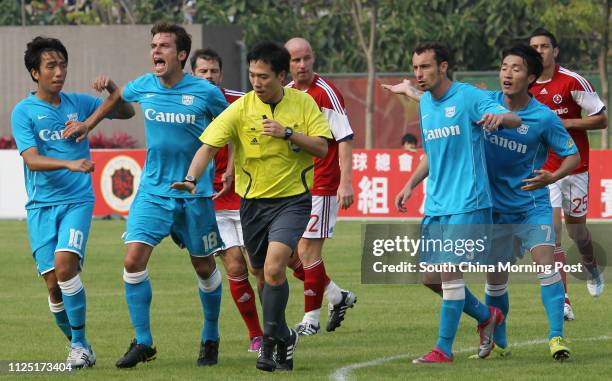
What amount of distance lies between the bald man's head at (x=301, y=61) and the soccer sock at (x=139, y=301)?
2696 millimetres

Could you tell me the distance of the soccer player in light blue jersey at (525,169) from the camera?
10500 mm

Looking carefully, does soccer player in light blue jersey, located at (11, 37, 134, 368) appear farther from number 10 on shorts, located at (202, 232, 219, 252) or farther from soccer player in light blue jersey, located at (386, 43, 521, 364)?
soccer player in light blue jersey, located at (386, 43, 521, 364)

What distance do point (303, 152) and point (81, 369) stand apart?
213 cm

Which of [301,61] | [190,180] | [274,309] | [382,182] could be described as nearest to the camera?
[190,180]

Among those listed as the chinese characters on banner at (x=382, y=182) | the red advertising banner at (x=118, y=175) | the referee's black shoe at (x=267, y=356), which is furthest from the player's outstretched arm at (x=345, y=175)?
the red advertising banner at (x=118, y=175)

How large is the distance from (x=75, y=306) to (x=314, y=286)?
273 centimetres

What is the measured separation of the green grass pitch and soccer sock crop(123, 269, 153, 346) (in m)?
0.24

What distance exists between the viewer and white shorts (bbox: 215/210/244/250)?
11.6m

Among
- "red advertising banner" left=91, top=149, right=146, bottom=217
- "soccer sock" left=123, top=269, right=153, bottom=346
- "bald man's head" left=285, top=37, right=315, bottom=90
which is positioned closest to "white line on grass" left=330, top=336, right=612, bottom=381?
"soccer sock" left=123, top=269, right=153, bottom=346

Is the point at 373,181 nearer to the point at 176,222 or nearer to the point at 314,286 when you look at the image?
the point at 314,286

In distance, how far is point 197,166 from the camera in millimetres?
9742

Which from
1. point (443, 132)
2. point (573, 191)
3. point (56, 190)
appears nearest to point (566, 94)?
point (573, 191)

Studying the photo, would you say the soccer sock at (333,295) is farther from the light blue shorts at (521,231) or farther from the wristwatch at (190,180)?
the wristwatch at (190,180)

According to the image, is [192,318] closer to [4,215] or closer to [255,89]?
Answer: [255,89]
